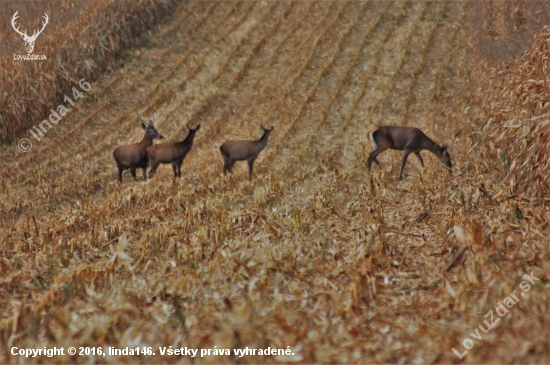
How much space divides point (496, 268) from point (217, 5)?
687 inches

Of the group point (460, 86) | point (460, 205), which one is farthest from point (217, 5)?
point (460, 205)

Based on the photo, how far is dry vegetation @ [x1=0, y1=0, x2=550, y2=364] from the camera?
4363 millimetres

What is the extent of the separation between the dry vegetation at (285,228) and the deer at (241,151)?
1.13ft

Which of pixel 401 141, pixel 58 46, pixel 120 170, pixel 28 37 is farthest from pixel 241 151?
pixel 28 37

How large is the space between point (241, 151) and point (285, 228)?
5.50 m

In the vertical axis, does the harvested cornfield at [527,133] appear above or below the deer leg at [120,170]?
above

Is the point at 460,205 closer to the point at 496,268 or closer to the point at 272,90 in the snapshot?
the point at 496,268

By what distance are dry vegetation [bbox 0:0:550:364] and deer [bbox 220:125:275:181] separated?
1.13 ft

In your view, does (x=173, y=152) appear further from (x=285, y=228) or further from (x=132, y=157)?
(x=285, y=228)

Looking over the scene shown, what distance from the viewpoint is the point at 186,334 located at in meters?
4.39

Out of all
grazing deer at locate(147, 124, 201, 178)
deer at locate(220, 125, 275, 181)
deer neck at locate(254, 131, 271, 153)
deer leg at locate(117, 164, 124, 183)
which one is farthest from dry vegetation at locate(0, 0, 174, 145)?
→ deer neck at locate(254, 131, 271, 153)

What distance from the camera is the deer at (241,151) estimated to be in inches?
481

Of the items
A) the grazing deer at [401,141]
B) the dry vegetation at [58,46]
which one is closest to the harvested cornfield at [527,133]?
the grazing deer at [401,141]

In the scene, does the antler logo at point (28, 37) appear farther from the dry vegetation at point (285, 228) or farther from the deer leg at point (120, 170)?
the deer leg at point (120, 170)
